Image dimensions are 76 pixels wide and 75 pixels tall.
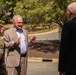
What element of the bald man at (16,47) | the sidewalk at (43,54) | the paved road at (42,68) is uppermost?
the bald man at (16,47)

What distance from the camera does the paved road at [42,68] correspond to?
500 inches

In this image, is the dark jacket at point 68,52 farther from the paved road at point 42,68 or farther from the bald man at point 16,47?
the paved road at point 42,68

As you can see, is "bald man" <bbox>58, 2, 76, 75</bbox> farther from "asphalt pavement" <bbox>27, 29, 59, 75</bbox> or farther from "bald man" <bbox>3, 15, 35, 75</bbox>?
"asphalt pavement" <bbox>27, 29, 59, 75</bbox>

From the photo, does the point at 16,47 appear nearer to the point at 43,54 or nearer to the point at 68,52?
the point at 68,52

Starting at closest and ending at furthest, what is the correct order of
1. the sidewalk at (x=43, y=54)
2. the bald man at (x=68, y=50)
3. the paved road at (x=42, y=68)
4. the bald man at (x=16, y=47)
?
the bald man at (x=68, y=50), the bald man at (x=16, y=47), the paved road at (x=42, y=68), the sidewalk at (x=43, y=54)

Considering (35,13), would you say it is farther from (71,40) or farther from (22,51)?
(71,40)

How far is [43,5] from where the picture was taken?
19469 millimetres

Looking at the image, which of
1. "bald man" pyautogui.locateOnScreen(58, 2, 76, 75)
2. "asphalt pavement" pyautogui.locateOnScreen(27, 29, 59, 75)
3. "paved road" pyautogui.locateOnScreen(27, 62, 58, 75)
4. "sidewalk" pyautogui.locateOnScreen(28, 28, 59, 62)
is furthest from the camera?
"sidewalk" pyautogui.locateOnScreen(28, 28, 59, 62)

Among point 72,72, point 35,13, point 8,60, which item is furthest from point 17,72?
point 35,13

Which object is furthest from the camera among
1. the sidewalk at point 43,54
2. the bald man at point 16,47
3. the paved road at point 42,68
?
the sidewalk at point 43,54

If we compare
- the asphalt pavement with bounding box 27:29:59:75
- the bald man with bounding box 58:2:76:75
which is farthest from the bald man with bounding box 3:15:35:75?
the asphalt pavement with bounding box 27:29:59:75

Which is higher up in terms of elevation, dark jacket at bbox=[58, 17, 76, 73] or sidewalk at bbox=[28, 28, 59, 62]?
dark jacket at bbox=[58, 17, 76, 73]

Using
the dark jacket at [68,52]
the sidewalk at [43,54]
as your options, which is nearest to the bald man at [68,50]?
the dark jacket at [68,52]

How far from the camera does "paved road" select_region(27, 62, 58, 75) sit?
41.7 feet
